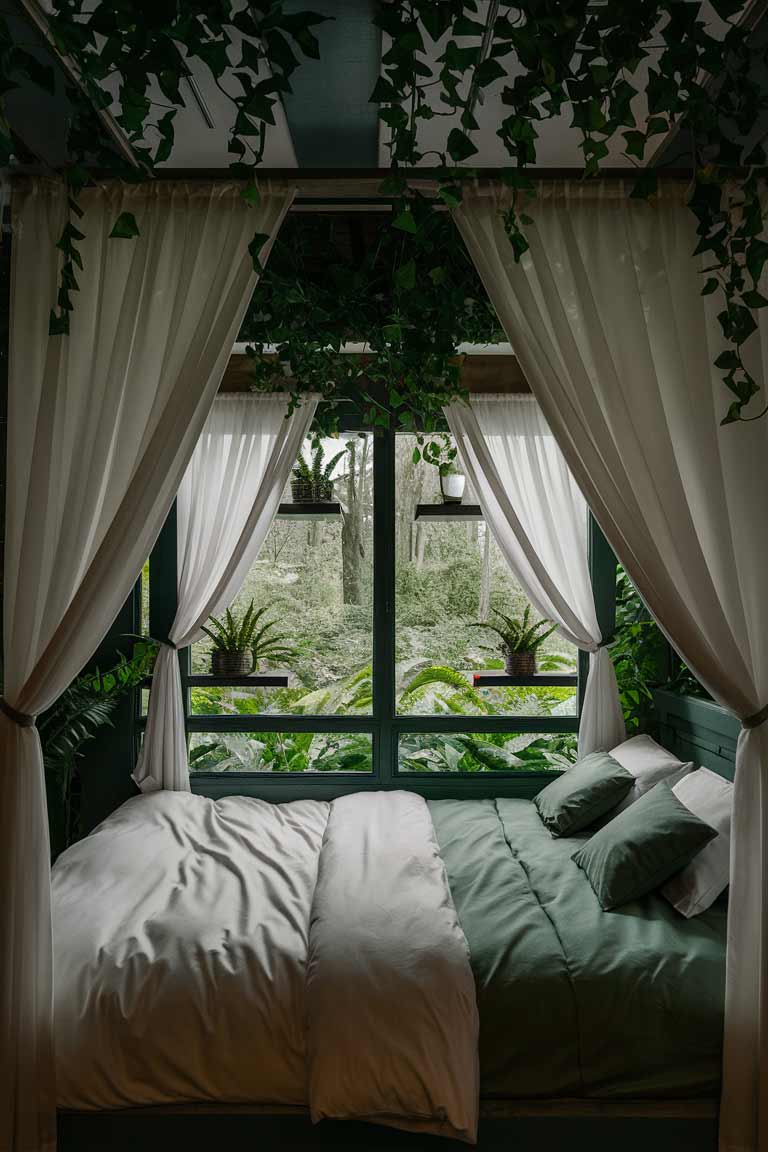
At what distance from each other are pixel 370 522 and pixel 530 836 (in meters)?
1.73

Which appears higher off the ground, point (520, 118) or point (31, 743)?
point (520, 118)

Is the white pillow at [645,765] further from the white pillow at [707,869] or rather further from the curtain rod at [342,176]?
the curtain rod at [342,176]

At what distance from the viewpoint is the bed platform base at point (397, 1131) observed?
6.50ft

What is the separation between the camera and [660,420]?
6.32ft

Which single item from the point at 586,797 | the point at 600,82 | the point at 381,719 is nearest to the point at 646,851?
the point at 586,797

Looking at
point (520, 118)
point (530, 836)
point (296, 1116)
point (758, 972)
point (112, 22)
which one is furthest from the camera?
point (530, 836)

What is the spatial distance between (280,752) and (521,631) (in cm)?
137

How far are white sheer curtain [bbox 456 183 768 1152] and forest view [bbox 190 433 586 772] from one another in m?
2.16

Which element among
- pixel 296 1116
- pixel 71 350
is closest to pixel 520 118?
pixel 71 350

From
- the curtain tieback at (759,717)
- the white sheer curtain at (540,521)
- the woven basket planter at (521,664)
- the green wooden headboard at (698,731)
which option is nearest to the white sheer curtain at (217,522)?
the white sheer curtain at (540,521)

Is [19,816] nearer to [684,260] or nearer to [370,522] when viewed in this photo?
[684,260]

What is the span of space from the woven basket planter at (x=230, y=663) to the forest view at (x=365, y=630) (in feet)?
0.44

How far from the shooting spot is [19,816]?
1.87m

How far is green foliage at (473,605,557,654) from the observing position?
13.1 feet
